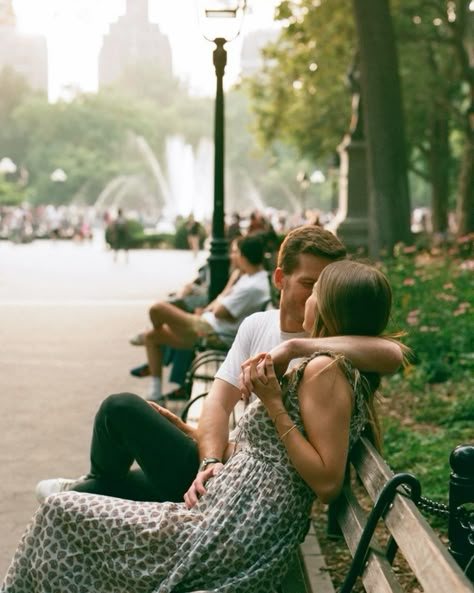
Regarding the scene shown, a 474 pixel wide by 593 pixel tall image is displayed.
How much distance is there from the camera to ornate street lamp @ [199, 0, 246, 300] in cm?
1024

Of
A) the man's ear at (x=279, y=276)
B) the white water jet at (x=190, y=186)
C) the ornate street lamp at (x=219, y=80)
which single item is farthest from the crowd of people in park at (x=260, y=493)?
the white water jet at (x=190, y=186)

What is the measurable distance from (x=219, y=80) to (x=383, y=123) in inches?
261

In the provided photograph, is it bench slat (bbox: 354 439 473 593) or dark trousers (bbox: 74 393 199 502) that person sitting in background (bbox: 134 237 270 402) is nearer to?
dark trousers (bbox: 74 393 199 502)

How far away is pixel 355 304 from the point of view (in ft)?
10.5

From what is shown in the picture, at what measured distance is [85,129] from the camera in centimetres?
9700

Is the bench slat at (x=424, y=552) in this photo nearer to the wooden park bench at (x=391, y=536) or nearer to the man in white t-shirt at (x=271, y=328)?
the wooden park bench at (x=391, y=536)

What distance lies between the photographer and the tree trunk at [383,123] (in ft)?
55.2

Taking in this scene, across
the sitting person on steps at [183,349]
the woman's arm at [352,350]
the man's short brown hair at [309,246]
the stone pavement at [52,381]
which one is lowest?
the stone pavement at [52,381]

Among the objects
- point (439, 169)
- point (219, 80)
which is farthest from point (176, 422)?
point (439, 169)

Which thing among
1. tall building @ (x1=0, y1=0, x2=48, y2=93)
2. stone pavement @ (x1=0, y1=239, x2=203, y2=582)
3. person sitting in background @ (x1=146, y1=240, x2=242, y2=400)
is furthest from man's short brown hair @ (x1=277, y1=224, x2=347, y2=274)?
tall building @ (x1=0, y1=0, x2=48, y2=93)

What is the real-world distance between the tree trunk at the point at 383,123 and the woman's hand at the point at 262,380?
1362 cm

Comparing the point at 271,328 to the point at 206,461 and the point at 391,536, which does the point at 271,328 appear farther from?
the point at 391,536

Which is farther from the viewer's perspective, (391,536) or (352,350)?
(352,350)

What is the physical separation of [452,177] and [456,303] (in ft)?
138
